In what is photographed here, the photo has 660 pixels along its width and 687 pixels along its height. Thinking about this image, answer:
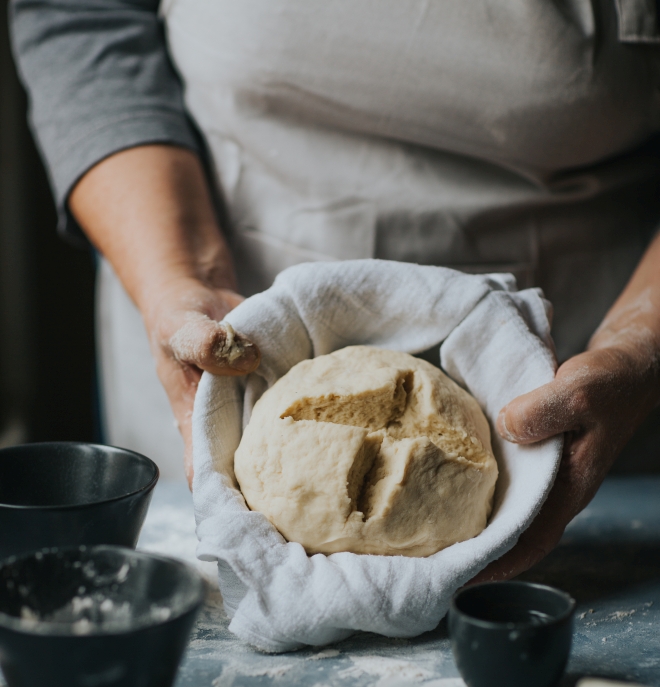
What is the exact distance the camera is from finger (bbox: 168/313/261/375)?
0.93m

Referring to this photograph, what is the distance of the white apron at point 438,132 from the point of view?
3.93ft

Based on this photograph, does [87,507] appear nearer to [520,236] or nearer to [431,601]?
[431,601]

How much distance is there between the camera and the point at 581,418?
0.95 meters

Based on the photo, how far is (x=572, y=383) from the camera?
941 millimetres

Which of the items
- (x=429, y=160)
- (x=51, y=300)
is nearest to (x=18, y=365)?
(x=51, y=300)

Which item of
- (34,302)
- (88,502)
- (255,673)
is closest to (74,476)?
(88,502)

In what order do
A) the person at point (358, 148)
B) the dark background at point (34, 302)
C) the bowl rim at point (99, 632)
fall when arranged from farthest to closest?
the dark background at point (34, 302)
the person at point (358, 148)
the bowl rim at point (99, 632)

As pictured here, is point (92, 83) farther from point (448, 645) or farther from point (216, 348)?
point (448, 645)

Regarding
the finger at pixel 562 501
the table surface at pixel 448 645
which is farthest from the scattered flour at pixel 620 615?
the finger at pixel 562 501

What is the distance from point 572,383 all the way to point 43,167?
7.51ft

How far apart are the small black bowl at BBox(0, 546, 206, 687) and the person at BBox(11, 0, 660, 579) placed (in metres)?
0.38

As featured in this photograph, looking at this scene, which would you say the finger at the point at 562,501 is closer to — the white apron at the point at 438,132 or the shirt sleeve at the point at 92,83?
the white apron at the point at 438,132

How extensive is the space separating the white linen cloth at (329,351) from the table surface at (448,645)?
0.03 metres

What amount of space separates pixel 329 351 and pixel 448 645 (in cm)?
43
